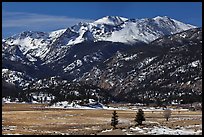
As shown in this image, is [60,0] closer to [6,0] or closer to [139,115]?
[6,0]

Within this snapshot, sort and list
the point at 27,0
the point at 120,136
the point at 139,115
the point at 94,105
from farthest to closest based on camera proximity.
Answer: the point at 94,105 < the point at 139,115 < the point at 120,136 < the point at 27,0

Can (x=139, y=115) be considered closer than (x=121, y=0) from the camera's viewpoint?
No

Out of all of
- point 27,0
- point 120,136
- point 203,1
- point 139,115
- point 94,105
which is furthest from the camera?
point 94,105

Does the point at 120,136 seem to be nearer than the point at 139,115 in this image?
Yes

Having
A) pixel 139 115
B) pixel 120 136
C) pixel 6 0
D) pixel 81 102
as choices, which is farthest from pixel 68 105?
pixel 6 0

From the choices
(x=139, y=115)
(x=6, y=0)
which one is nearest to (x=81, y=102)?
(x=139, y=115)

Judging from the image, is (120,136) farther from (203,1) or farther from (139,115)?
(203,1)

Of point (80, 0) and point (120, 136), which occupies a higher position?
point (80, 0)

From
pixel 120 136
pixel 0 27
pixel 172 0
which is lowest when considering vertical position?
pixel 120 136

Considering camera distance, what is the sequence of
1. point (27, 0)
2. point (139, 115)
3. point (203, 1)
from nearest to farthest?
point (203, 1) → point (27, 0) → point (139, 115)
